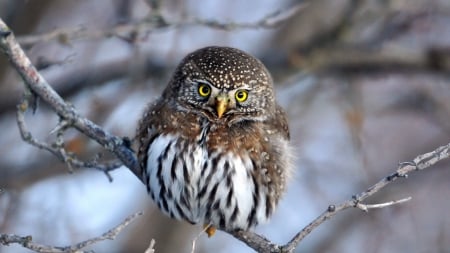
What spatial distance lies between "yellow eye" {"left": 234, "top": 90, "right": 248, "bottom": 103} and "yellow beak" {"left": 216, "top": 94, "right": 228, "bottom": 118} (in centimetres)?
11

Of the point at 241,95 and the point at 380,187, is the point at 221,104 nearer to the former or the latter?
the point at 241,95

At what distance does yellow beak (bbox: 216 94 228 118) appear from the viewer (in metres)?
6.54

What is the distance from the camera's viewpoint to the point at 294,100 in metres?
10.7

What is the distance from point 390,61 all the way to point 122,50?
2864mm

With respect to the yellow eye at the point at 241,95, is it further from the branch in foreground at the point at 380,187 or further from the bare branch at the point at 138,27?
the branch in foreground at the point at 380,187

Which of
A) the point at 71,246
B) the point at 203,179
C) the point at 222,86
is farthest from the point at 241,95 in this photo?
the point at 71,246

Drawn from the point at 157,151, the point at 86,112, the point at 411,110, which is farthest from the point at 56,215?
the point at 411,110

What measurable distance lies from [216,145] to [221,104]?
0.26m

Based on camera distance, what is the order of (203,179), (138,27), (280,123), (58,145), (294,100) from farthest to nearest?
(294,100) < (138,27) < (280,123) < (203,179) < (58,145)

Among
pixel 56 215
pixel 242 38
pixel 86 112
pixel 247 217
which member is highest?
pixel 242 38

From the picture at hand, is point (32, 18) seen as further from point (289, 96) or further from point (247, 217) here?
point (247, 217)

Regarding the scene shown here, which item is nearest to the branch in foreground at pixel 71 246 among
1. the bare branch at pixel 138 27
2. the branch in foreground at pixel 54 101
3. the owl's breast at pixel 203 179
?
the branch in foreground at pixel 54 101

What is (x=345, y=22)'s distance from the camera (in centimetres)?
1015

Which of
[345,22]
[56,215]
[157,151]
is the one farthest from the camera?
[345,22]
